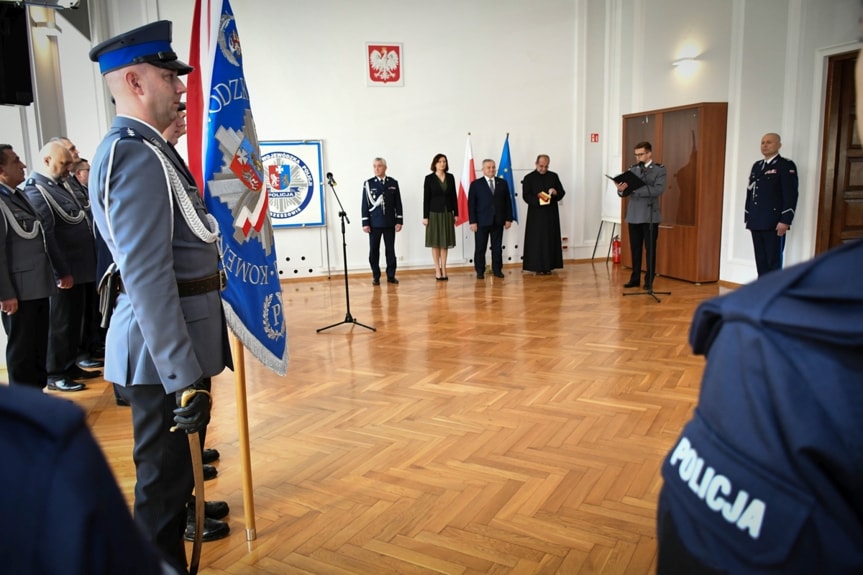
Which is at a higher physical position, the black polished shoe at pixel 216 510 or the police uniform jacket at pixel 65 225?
the police uniform jacket at pixel 65 225

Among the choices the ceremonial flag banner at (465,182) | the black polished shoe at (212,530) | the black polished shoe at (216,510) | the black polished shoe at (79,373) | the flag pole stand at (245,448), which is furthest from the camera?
the ceremonial flag banner at (465,182)

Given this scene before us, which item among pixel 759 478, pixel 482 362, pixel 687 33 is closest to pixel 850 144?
pixel 687 33

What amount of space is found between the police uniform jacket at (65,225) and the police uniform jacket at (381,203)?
4.37 meters

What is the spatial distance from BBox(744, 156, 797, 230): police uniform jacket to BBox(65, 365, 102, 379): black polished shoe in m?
6.54

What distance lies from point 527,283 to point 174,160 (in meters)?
6.97

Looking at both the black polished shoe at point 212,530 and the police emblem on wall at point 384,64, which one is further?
the police emblem on wall at point 384,64

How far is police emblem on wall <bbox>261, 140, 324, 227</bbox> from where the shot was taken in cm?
916

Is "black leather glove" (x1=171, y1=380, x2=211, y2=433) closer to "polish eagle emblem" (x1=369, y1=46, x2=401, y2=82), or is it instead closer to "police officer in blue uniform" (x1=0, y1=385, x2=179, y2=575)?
"police officer in blue uniform" (x1=0, y1=385, x2=179, y2=575)

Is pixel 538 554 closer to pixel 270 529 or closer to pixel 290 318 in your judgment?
pixel 270 529

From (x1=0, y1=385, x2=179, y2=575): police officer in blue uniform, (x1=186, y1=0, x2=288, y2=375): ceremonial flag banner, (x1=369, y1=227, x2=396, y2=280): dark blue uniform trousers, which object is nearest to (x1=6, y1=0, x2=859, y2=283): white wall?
(x1=369, y1=227, x2=396, y2=280): dark blue uniform trousers

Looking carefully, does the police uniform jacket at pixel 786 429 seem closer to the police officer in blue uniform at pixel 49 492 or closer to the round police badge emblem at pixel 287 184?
the police officer in blue uniform at pixel 49 492

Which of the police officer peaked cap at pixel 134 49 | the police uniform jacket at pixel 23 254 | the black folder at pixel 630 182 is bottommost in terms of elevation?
the police uniform jacket at pixel 23 254

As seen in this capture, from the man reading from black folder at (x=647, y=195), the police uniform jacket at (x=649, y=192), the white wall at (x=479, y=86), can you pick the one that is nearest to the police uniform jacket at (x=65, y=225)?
the white wall at (x=479, y=86)

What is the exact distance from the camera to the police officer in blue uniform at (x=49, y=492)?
0.44 metres
